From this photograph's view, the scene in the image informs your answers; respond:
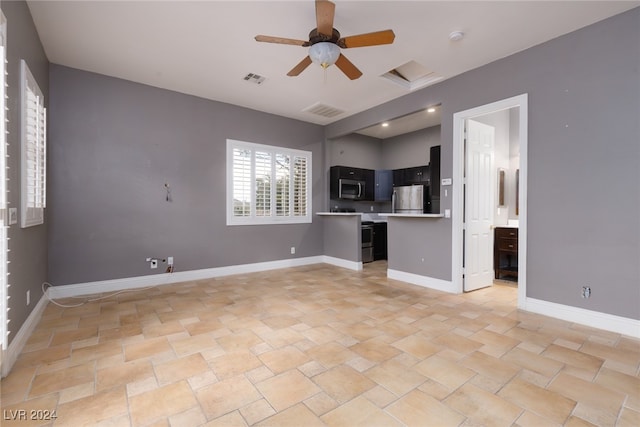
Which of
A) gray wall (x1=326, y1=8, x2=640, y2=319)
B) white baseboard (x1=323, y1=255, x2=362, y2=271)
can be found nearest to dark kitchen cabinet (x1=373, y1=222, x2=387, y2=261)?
white baseboard (x1=323, y1=255, x2=362, y2=271)

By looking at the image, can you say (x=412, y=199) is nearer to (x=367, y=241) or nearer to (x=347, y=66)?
(x=367, y=241)

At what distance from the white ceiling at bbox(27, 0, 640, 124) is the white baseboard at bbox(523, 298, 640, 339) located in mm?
2787

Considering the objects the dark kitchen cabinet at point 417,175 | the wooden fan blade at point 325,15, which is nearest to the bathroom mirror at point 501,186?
the dark kitchen cabinet at point 417,175

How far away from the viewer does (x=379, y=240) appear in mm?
6414

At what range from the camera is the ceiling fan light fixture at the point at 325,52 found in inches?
99.5

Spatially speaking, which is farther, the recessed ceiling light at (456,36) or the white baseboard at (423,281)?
the white baseboard at (423,281)

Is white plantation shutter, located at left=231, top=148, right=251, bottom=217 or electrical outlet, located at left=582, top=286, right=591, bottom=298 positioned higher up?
white plantation shutter, located at left=231, top=148, right=251, bottom=217

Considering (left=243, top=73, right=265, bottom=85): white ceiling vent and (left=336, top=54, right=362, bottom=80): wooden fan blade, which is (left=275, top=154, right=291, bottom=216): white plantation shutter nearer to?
(left=243, top=73, right=265, bottom=85): white ceiling vent

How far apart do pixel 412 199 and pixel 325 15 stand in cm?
436

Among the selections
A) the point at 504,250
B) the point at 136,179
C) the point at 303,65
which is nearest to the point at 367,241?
the point at 504,250

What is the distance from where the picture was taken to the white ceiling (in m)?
2.57

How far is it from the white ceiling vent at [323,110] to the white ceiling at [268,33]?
82 cm

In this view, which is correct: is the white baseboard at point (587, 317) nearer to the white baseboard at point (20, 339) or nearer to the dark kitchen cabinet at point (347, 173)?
the dark kitchen cabinet at point (347, 173)

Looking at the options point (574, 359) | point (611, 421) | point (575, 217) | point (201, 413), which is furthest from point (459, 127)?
Answer: point (201, 413)
